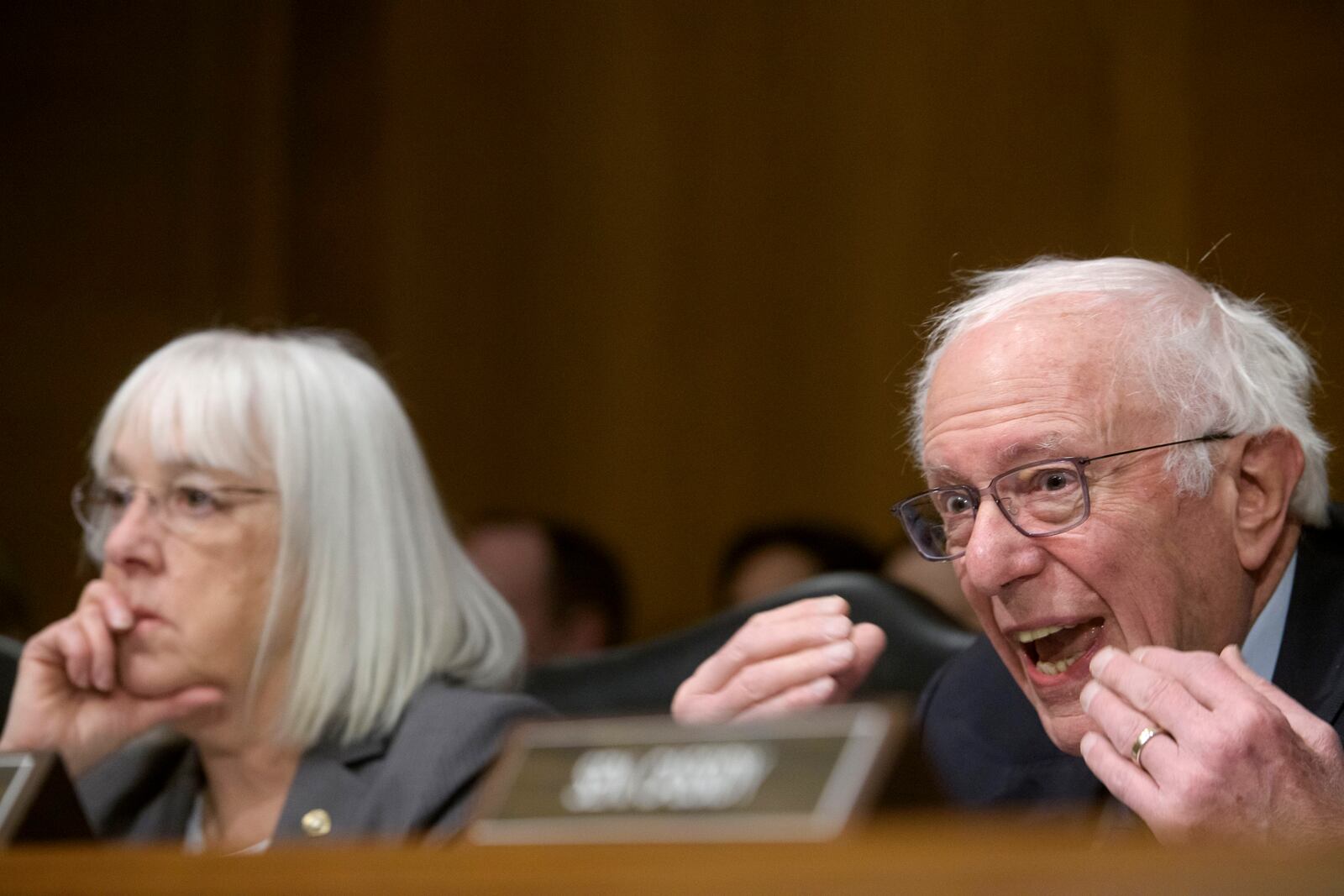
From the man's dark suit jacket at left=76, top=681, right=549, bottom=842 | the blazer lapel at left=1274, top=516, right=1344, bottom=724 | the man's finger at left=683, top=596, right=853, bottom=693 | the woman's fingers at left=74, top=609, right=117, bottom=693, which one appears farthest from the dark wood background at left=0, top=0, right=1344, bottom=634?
the man's finger at left=683, top=596, right=853, bottom=693

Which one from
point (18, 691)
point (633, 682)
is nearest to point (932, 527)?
point (633, 682)

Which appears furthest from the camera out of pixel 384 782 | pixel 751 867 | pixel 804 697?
pixel 384 782

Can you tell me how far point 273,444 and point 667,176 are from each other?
100 inches

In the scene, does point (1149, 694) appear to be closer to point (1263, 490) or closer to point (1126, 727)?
point (1126, 727)

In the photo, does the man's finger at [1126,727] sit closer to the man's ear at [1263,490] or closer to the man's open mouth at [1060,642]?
the man's open mouth at [1060,642]

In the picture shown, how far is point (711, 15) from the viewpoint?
14.5ft

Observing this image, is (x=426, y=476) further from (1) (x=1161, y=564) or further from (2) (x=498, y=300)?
(2) (x=498, y=300)

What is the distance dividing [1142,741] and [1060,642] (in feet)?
1.12

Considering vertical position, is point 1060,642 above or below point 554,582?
above

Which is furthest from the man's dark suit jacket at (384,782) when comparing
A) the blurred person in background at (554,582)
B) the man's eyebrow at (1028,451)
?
the blurred person in background at (554,582)

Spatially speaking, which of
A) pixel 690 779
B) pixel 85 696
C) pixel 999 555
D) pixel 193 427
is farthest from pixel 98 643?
pixel 690 779

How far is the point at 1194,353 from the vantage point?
1625 millimetres

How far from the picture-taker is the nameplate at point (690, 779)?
840 mm

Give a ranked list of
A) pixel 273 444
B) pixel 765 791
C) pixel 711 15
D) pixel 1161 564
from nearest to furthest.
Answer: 1. pixel 765 791
2. pixel 1161 564
3. pixel 273 444
4. pixel 711 15
